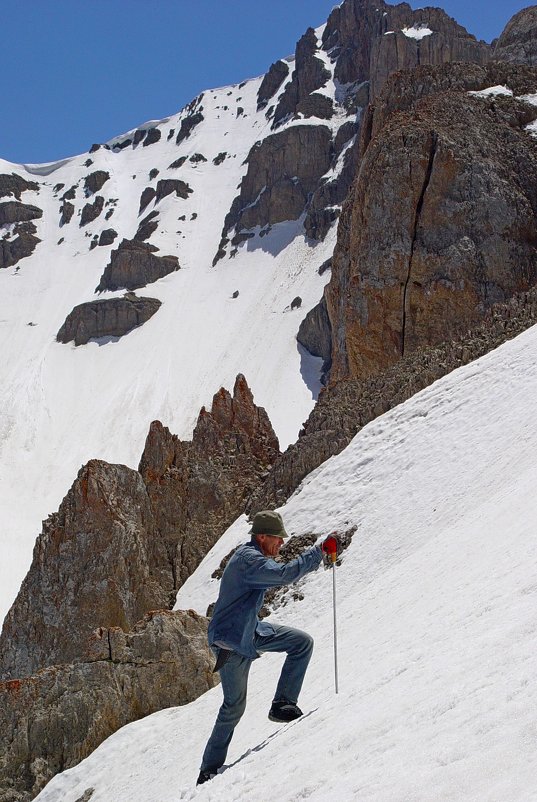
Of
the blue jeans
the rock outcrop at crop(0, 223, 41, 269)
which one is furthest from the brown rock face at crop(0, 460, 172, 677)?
the rock outcrop at crop(0, 223, 41, 269)

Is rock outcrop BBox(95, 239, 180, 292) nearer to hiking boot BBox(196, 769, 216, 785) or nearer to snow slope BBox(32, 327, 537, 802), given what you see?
snow slope BBox(32, 327, 537, 802)

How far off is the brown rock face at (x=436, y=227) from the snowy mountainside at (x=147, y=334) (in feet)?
123

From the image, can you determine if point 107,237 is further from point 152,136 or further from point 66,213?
point 152,136

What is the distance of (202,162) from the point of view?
495 feet

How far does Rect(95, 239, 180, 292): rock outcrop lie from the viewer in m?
119

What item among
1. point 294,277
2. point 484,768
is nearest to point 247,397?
point 484,768

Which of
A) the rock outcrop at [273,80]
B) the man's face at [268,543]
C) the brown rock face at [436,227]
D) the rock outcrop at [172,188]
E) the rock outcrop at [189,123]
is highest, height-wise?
the rock outcrop at [189,123]

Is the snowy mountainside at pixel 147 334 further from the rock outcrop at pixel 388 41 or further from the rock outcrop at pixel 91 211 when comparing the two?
the rock outcrop at pixel 388 41

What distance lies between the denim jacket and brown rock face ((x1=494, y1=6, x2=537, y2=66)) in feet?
124

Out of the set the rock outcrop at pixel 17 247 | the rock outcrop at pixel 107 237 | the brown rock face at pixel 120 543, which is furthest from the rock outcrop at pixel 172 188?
the brown rock face at pixel 120 543

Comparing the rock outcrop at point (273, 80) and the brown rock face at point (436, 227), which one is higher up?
the rock outcrop at point (273, 80)

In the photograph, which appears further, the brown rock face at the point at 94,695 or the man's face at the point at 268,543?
the brown rock face at the point at 94,695

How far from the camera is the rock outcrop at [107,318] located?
110062 millimetres

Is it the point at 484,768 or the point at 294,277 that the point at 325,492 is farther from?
the point at 294,277
